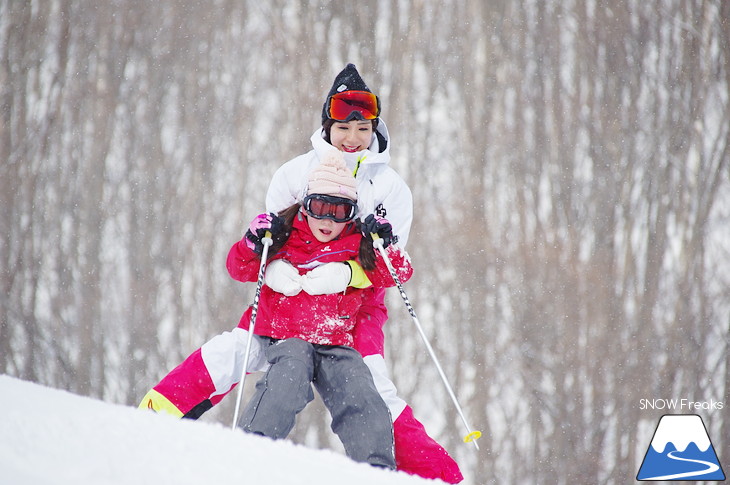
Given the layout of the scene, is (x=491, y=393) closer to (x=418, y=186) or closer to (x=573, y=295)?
(x=573, y=295)

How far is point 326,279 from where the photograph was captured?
1.90 metres

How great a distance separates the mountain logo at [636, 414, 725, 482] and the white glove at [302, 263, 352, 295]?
2692 millimetres

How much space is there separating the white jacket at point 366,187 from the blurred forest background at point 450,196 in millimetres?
1730

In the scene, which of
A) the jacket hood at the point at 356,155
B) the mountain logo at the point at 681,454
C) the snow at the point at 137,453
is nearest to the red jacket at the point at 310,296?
the jacket hood at the point at 356,155

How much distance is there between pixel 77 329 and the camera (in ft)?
13.3

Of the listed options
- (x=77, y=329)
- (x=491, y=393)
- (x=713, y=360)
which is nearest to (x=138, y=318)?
(x=77, y=329)

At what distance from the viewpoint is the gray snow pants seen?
173 centimetres

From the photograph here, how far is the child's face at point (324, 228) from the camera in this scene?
1.99 m

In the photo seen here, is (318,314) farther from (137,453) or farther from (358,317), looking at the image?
(137,453)

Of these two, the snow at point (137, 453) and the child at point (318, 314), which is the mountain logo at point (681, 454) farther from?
the snow at point (137, 453)

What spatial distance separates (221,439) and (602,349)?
10.4 ft

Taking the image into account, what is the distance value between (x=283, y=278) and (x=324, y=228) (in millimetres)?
189

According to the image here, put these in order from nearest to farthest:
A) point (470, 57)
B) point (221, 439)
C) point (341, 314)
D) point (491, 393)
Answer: point (221, 439) < point (341, 314) < point (491, 393) < point (470, 57)

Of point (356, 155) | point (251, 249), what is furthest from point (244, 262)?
point (356, 155)
